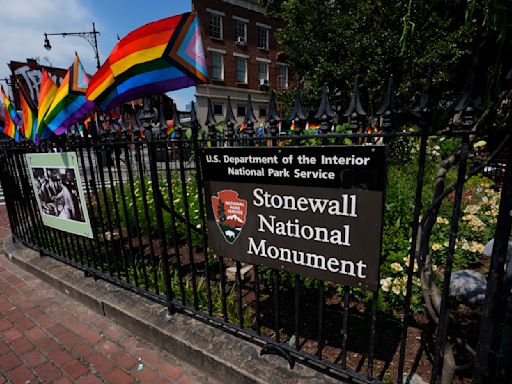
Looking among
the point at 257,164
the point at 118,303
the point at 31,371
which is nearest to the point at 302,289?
the point at 257,164

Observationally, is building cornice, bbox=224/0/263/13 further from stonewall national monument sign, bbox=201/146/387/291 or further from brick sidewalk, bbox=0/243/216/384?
stonewall national monument sign, bbox=201/146/387/291

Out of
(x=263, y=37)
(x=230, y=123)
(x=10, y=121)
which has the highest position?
(x=263, y=37)

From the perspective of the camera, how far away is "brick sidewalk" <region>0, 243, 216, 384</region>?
2.29 meters

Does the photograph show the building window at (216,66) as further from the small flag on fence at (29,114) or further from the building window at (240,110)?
the small flag on fence at (29,114)

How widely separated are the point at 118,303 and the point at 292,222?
215 centimetres

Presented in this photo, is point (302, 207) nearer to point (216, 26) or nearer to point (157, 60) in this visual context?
point (157, 60)

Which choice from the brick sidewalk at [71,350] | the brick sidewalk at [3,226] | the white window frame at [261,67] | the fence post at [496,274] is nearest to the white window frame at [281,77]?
the white window frame at [261,67]

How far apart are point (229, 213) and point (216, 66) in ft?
79.3

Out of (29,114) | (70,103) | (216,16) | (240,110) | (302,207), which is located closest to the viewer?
(302,207)

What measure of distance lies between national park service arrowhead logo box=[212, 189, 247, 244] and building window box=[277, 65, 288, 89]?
27.9 metres

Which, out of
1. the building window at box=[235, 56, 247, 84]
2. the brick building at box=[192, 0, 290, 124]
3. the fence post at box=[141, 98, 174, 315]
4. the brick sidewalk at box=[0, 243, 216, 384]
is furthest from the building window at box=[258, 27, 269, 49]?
the brick sidewalk at box=[0, 243, 216, 384]

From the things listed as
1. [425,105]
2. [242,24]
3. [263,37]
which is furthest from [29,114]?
[263,37]

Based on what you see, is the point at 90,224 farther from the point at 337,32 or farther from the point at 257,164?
the point at 337,32

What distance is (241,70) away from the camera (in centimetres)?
2544
